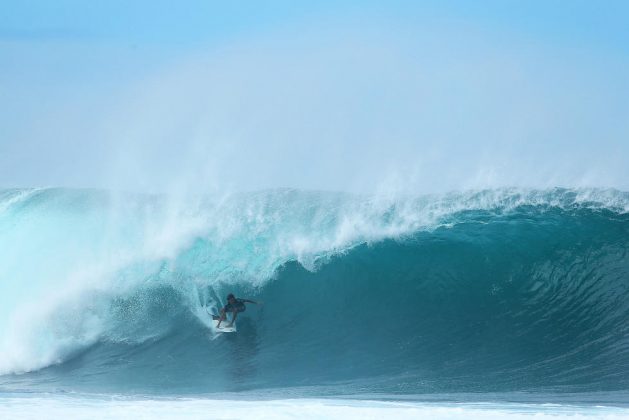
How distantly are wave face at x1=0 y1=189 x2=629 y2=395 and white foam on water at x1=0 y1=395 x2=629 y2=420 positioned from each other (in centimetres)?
125

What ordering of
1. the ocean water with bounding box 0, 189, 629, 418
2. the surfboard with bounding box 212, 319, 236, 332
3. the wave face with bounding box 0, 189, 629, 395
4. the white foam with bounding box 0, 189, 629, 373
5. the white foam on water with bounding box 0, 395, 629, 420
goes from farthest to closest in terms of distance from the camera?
the white foam with bounding box 0, 189, 629, 373 < the surfboard with bounding box 212, 319, 236, 332 < the wave face with bounding box 0, 189, 629, 395 < the ocean water with bounding box 0, 189, 629, 418 < the white foam on water with bounding box 0, 395, 629, 420

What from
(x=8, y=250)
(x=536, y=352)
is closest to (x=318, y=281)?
(x=536, y=352)

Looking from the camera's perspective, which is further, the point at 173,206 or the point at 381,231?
the point at 173,206

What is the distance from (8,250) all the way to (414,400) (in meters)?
10.1

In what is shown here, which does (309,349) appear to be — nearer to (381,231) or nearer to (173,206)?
(381,231)

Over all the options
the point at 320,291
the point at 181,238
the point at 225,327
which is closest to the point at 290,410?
the point at 225,327

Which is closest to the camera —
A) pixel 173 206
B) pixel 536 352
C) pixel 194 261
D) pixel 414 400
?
pixel 414 400

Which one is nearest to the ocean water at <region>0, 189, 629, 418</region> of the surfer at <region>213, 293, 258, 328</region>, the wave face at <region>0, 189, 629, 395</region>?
the wave face at <region>0, 189, 629, 395</region>

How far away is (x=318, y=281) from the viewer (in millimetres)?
13867

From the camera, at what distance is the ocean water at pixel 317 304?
30.9 feet

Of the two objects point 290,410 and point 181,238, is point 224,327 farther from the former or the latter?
point 290,410

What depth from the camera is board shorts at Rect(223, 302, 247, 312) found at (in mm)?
12484

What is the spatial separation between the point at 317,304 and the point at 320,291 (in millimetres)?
391

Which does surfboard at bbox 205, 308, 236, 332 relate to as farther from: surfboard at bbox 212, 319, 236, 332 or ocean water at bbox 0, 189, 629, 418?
ocean water at bbox 0, 189, 629, 418
